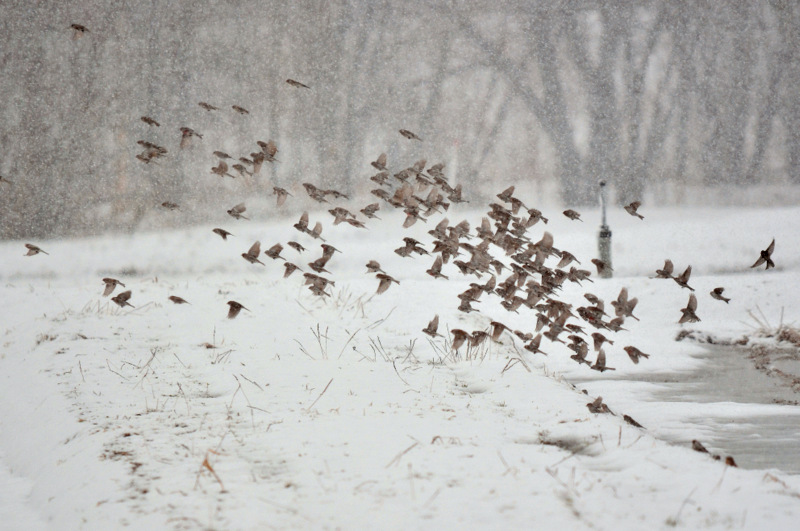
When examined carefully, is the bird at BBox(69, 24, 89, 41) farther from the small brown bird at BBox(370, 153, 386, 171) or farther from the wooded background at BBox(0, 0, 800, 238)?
the wooded background at BBox(0, 0, 800, 238)

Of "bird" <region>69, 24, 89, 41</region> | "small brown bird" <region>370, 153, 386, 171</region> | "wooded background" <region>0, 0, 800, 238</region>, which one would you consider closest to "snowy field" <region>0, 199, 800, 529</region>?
"small brown bird" <region>370, 153, 386, 171</region>

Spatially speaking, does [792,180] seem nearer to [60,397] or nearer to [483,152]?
[483,152]

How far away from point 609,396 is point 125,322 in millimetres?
5469

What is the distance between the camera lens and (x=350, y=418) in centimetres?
472

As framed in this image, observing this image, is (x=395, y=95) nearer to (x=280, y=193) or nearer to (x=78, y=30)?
(x=78, y=30)

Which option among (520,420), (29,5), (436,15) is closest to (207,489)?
(520,420)

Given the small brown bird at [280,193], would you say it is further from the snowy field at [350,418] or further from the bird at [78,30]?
the bird at [78,30]

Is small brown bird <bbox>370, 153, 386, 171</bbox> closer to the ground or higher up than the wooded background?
closer to the ground

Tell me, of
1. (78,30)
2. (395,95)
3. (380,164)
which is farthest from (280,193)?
(395,95)

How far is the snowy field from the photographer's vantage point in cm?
333

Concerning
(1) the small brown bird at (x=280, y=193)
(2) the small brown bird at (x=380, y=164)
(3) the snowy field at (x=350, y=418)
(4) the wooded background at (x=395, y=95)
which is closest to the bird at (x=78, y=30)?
(1) the small brown bird at (x=280, y=193)

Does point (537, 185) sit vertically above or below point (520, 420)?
above

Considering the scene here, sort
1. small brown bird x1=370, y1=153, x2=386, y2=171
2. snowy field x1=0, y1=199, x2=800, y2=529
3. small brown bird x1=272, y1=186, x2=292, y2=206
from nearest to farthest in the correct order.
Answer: snowy field x1=0, y1=199, x2=800, y2=529
small brown bird x1=272, y1=186, x2=292, y2=206
small brown bird x1=370, y1=153, x2=386, y2=171

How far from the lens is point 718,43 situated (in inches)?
620
